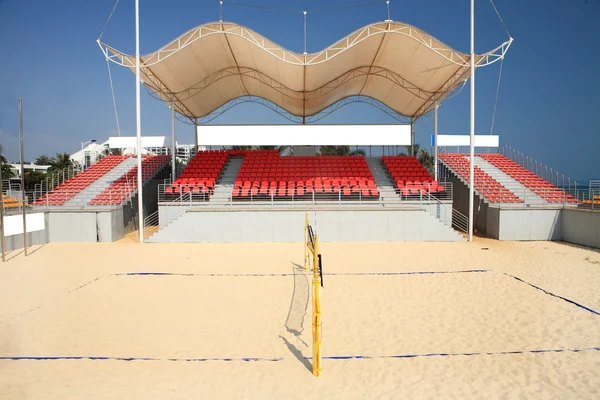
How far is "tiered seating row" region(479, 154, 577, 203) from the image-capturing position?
55.1 feet

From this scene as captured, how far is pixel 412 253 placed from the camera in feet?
39.2

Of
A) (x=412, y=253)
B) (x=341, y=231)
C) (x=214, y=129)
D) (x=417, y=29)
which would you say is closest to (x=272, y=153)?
(x=214, y=129)

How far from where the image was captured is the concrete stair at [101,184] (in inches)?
672

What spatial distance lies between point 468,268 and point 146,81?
55.3 feet

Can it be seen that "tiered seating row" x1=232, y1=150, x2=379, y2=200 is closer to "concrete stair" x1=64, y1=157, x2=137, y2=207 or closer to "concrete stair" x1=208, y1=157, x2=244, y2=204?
"concrete stair" x1=208, y1=157, x2=244, y2=204

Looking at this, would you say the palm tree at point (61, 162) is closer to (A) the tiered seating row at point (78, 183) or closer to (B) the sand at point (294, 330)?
(A) the tiered seating row at point (78, 183)

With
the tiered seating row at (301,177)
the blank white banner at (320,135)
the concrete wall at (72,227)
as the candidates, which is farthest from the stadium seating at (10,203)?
the blank white banner at (320,135)

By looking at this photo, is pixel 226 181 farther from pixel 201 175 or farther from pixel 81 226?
pixel 81 226

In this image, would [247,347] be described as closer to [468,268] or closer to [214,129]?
[468,268]

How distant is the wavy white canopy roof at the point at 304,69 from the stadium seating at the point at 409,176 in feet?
11.4

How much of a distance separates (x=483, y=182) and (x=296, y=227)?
11.3 meters

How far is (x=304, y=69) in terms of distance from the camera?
17219mm

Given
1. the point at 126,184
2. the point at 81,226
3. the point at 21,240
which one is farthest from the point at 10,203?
the point at 126,184

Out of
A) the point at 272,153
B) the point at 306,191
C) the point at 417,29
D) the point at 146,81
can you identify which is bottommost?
the point at 306,191
